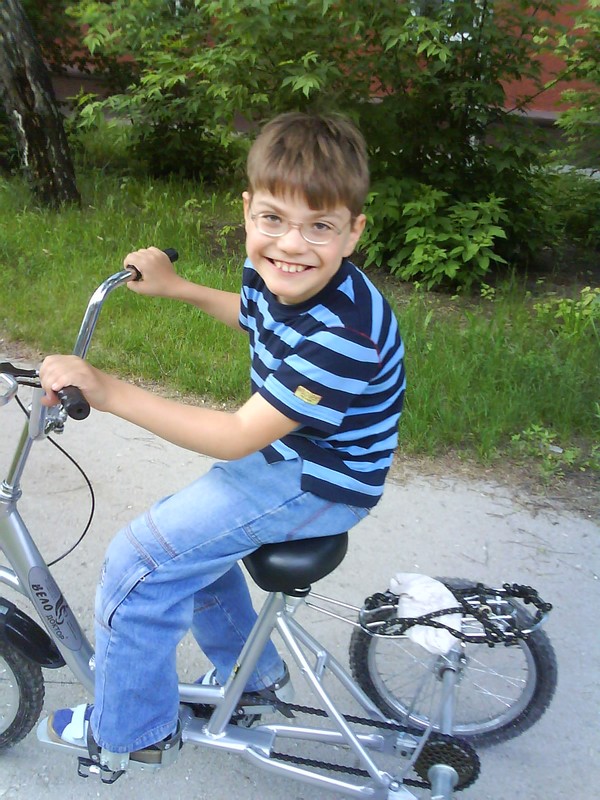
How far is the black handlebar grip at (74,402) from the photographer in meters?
1.27

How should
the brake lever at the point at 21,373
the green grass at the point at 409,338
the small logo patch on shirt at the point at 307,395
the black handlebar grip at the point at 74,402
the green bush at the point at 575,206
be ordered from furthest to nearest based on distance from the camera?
1. the green bush at the point at 575,206
2. the green grass at the point at 409,338
3. the brake lever at the point at 21,373
4. the small logo patch on shirt at the point at 307,395
5. the black handlebar grip at the point at 74,402

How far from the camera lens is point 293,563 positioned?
154cm

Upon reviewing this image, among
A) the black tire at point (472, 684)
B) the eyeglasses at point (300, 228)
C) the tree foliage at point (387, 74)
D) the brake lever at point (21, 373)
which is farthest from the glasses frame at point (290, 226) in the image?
the tree foliage at point (387, 74)

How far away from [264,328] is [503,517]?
1842mm

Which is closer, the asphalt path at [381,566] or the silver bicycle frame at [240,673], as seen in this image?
the silver bicycle frame at [240,673]

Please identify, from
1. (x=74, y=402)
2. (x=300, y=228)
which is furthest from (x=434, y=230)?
(x=74, y=402)

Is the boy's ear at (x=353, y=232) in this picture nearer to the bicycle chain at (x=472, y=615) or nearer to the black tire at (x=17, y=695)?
the bicycle chain at (x=472, y=615)

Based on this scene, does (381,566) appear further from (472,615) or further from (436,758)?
(472,615)

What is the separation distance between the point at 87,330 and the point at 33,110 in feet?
17.3

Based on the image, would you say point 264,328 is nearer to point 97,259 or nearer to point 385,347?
point 385,347

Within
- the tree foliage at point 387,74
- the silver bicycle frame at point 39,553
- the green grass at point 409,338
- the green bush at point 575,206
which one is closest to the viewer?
the silver bicycle frame at point 39,553

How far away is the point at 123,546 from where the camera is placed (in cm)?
156

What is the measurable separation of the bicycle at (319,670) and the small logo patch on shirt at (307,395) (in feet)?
1.23

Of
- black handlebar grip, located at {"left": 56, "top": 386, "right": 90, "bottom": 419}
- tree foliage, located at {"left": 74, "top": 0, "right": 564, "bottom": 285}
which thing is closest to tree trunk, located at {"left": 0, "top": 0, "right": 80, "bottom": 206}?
tree foliage, located at {"left": 74, "top": 0, "right": 564, "bottom": 285}
